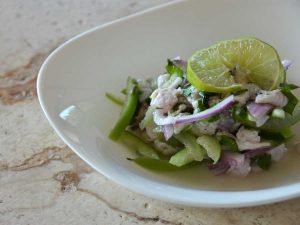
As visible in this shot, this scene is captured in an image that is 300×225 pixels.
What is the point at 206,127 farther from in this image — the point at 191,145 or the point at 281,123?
the point at 281,123

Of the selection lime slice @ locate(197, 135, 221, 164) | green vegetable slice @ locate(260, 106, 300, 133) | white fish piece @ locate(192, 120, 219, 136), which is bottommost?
lime slice @ locate(197, 135, 221, 164)

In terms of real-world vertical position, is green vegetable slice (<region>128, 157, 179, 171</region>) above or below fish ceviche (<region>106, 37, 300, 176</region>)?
below

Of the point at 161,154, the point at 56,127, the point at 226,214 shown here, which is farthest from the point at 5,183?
the point at 226,214

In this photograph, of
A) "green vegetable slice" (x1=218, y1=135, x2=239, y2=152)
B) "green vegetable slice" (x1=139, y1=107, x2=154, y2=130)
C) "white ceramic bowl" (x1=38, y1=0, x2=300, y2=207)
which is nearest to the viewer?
"white ceramic bowl" (x1=38, y1=0, x2=300, y2=207)

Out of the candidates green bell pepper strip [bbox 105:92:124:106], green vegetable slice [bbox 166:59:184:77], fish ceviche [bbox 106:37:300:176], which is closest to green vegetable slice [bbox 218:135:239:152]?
fish ceviche [bbox 106:37:300:176]

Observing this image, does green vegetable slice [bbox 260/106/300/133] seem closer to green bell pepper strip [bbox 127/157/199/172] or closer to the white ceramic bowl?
→ the white ceramic bowl

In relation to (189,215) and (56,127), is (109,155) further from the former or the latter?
(189,215)

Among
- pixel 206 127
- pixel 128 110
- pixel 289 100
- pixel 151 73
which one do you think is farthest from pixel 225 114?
pixel 151 73
